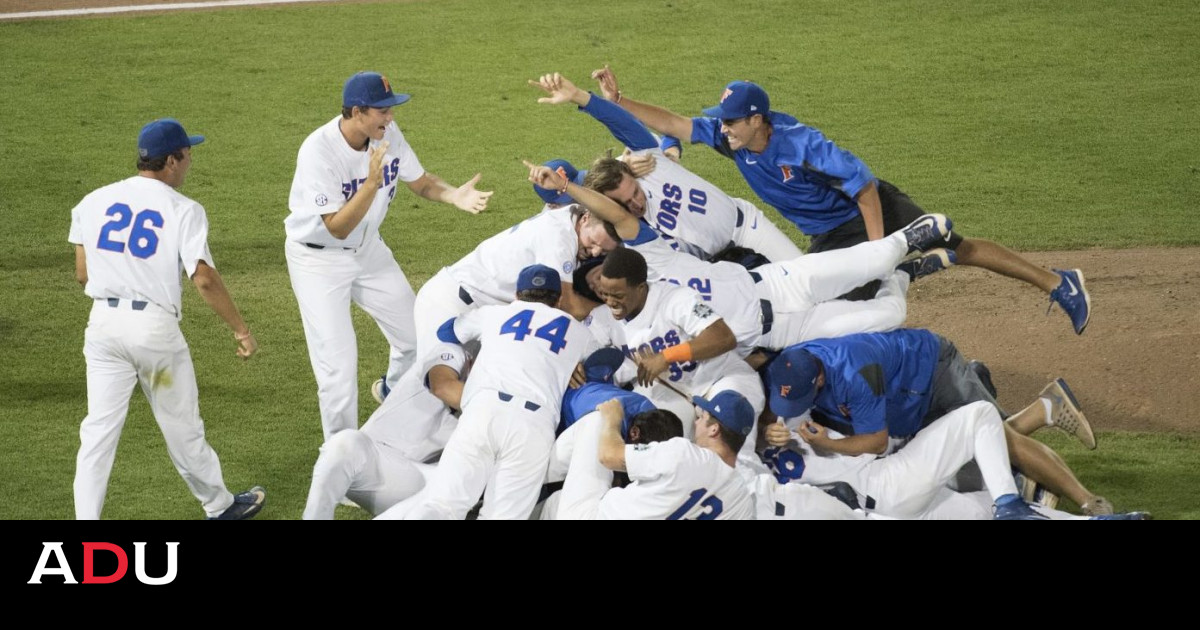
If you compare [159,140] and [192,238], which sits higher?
[159,140]

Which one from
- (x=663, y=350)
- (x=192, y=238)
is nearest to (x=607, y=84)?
(x=663, y=350)

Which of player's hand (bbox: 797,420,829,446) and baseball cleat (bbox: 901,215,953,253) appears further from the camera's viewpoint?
baseball cleat (bbox: 901,215,953,253)

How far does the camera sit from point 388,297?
24.4 feet

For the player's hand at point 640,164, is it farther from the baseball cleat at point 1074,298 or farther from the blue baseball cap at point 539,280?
the baseball cleat at point 1074,298

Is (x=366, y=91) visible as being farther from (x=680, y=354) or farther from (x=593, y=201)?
(x=680, y=354)

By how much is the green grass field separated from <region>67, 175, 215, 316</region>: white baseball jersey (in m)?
1.14

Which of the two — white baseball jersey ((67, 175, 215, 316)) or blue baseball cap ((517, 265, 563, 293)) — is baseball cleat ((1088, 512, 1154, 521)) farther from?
white baseball jersey ((67, 175, 215, 316))

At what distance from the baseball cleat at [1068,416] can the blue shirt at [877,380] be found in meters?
0.75

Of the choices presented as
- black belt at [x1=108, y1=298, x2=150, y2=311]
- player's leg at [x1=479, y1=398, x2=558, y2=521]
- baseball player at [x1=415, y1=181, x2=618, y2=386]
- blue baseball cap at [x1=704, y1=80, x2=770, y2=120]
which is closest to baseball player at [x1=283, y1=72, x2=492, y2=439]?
baseball player at [x1=415, y1=181, x2=618, y2=386]

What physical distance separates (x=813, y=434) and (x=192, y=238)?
2.87 metres

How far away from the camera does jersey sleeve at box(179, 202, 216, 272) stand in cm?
619

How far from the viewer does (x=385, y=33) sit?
15039mm

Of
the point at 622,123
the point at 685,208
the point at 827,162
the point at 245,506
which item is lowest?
the point at 245,506

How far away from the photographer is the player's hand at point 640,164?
720 cm
